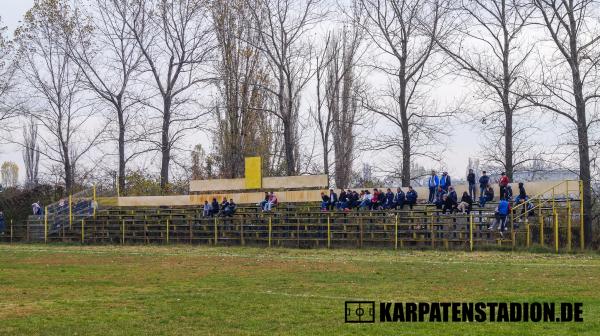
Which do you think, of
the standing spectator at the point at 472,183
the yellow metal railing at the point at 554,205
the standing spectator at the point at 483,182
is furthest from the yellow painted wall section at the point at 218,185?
the yellow metal railing at the point at 554,205

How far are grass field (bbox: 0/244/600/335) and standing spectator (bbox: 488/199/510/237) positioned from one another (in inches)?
120

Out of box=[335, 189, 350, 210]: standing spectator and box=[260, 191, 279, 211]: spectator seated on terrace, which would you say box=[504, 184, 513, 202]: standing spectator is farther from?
box=[260, 191, 279, 211]: spectator seated on terrace

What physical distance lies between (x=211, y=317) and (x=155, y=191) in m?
47.9

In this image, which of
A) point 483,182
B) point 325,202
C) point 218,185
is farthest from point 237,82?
point 483,182

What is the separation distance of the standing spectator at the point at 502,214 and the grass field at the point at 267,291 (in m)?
3.05

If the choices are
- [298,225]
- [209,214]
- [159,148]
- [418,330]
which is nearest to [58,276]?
[418,330]

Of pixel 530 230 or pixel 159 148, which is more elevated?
pixel 159 148

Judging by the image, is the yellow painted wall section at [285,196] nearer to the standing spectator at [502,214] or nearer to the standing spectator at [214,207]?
the standing spectator at [502,214]

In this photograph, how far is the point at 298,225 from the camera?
39375 mm

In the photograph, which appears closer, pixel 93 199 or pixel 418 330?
pixel 418 330

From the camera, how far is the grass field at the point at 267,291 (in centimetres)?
1216

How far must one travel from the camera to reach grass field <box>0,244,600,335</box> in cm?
1216

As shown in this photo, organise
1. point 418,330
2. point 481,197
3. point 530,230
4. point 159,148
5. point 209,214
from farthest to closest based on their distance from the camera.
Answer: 1. point 159,148
2. point 209,214
3. point 481,197
4. point 530,230
5. point 418,330

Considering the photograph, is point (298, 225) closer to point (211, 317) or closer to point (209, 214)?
point (209, 214)
